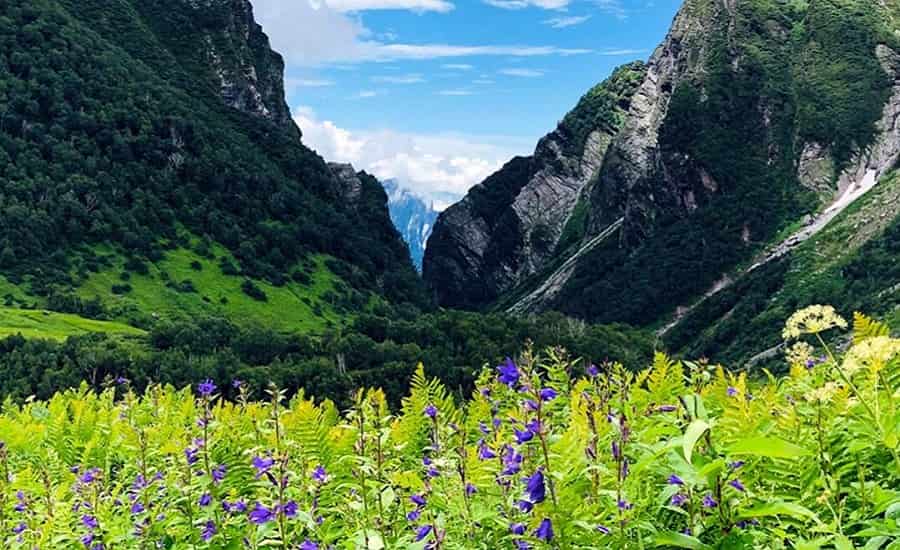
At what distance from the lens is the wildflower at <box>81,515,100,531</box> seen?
617 cm

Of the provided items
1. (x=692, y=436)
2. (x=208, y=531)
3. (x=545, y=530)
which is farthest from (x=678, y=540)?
(x=208, y=531)

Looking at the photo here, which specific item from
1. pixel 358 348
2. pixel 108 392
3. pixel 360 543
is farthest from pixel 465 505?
pixel 358 348

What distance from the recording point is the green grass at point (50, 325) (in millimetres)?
142375

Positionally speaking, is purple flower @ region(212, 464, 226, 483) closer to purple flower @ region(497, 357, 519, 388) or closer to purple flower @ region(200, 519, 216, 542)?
purple flower @ region(200, 519, 216, 542)

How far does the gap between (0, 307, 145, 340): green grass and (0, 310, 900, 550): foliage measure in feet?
472

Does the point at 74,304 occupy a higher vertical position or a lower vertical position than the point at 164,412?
higher

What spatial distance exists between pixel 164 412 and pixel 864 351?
9.32 m

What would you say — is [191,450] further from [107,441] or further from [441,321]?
[441,321]

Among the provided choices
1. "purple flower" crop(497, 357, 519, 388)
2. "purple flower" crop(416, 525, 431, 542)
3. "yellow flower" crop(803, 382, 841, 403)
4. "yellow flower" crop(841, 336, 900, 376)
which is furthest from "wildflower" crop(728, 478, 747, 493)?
"purple flower" crop(416, 525, 431, 542)

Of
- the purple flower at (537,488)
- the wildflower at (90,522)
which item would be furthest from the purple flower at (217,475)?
the purple flower at (537,488)

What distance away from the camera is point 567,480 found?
461 centimetres

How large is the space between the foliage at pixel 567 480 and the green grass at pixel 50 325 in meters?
→ 144

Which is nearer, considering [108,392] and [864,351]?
[864,351]

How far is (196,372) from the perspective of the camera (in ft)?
435
